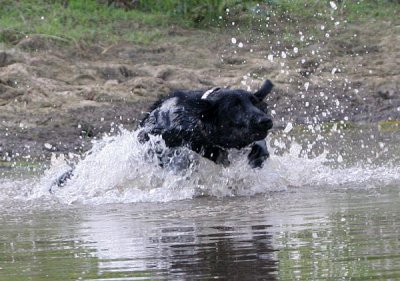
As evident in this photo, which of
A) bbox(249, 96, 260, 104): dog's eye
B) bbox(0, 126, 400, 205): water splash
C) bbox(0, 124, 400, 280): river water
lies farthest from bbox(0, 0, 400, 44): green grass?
bbox(249, 96, 260, 104): dog's eye

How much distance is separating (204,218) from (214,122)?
1.92 m

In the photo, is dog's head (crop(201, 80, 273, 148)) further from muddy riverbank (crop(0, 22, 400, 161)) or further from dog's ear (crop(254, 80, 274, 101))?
muddy riverbank (crop(0, 22, 400, 161))

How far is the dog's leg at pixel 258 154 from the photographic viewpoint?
28.3 ft

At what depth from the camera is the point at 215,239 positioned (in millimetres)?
5500

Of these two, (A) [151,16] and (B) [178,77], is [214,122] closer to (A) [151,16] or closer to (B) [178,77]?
(B) [178,77]

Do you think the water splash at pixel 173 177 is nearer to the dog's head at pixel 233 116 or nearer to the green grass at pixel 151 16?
the dog's head at pixel 233 116

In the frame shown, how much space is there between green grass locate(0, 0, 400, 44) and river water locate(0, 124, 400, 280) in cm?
451

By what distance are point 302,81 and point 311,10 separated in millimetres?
3158

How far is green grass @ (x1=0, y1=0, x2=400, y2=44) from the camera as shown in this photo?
615 inches

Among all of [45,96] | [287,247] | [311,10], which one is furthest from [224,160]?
[311,10]

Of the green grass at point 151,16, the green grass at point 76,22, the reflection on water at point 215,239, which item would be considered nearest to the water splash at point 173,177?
the reflection on water at point 215,239

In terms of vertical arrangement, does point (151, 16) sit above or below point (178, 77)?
above

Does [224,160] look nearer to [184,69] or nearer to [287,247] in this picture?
[287,247]

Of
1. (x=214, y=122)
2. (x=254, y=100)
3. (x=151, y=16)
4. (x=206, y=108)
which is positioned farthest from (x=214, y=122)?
(x=151, y=16)
